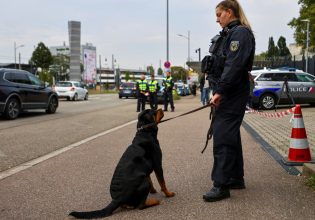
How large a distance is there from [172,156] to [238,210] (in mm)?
3174

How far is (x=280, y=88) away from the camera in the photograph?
19062 mm

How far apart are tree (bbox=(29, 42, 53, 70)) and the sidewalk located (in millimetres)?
94915

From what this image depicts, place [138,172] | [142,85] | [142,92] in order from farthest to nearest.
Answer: [142,85] → [142,92] → [138,172]

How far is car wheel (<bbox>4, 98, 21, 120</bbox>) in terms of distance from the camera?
46.9 feet

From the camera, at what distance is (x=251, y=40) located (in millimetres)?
4344

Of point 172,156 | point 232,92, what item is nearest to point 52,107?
point 172,156

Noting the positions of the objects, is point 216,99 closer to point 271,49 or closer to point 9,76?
point 9,76

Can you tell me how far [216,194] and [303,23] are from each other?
49.8 m

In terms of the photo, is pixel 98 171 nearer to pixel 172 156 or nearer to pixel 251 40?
pixel 172 156

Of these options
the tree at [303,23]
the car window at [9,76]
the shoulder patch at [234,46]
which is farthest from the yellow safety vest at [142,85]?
the tree at [303,23]

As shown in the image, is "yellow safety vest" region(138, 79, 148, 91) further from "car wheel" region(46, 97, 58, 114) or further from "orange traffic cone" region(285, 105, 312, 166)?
"orange traffic cone" region(285, 105, 312, 166)

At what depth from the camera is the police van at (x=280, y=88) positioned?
18.9 m

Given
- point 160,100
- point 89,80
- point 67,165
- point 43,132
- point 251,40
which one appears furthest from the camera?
point 89,80

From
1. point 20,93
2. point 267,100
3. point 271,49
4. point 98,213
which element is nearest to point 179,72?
point 271,49
